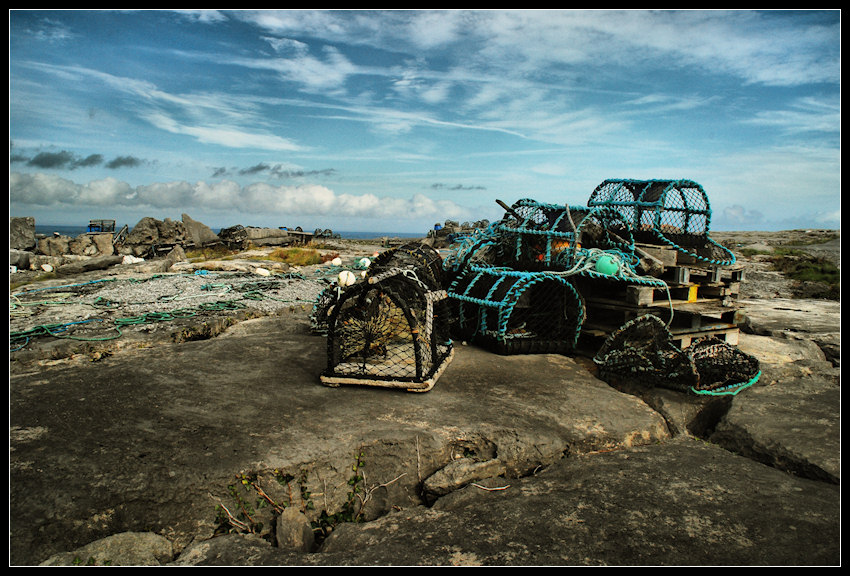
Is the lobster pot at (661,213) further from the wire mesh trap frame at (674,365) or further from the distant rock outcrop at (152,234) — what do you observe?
the distant rock outcrop at (152,234)

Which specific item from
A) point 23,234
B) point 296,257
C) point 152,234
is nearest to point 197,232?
point 152,234

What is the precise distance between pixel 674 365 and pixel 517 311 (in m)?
1.75

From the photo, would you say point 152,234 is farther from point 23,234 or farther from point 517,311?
point 517,311

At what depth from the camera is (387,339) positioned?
532 cm

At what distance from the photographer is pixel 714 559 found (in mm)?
2199

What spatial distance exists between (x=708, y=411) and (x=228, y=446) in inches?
139

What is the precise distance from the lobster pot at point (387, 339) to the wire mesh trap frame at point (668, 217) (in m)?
2.39

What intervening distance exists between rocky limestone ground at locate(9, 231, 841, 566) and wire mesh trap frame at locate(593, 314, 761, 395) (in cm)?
13

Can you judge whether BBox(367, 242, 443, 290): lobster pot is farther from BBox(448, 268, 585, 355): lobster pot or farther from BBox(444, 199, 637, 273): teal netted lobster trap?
BBox(444, 199, 637, 273): teal netted lobster trap

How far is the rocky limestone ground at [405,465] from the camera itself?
2287 millimetres

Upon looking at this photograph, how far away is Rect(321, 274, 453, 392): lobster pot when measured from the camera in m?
3.89

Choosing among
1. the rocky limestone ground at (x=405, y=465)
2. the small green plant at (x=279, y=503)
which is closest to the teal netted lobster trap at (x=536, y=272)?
the rocky limestone ground at (x=405, y=465)

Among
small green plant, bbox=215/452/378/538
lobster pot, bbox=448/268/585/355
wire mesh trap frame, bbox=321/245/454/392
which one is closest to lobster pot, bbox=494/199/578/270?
lobster pot, bbox=448/268/585/355

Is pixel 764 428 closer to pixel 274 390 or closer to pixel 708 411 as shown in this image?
pixel 708 411
